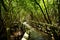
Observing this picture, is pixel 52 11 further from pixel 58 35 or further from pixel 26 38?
pixel 26 38

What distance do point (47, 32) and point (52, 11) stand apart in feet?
1.65

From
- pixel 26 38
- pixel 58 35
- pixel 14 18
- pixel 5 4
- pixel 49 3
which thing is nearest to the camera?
pixel 26 38

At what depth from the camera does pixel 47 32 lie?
230cm

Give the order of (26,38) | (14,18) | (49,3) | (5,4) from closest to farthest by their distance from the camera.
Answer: (26,38) < (5,4) < (49,3) < (14,18)

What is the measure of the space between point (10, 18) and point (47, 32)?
76 centimetres

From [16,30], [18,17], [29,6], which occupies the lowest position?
[16,30]

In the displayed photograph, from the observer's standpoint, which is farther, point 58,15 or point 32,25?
point 32,25

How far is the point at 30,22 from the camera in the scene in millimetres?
2664

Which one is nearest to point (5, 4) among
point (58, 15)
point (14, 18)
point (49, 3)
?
point (14, 18)

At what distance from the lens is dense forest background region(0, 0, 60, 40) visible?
2264 millimetres

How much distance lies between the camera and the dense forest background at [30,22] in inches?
89.1

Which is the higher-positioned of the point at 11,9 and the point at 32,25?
the point at 11,9

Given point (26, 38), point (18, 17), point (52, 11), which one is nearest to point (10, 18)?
point (18, 17)

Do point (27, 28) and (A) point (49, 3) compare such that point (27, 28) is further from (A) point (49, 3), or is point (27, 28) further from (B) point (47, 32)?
(A) point (49, 3)
